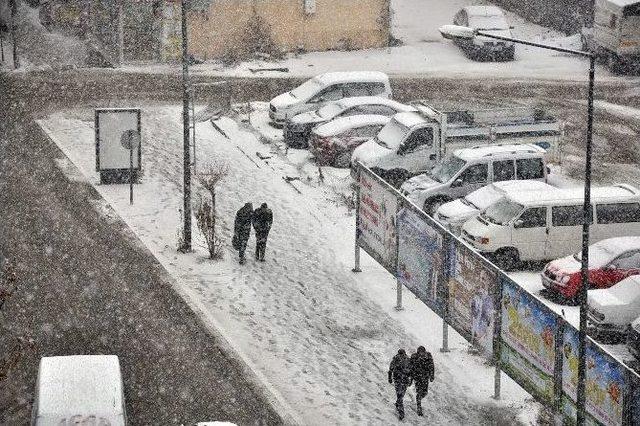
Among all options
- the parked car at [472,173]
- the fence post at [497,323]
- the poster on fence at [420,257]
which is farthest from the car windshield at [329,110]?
the fence post at [497,323]

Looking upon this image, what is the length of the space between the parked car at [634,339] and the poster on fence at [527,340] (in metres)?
2.52

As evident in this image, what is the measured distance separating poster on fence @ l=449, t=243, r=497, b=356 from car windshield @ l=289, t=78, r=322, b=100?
16.1m

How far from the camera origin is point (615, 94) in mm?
42281

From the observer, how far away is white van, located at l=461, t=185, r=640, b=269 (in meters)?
26.7

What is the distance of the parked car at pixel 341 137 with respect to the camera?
33.9m

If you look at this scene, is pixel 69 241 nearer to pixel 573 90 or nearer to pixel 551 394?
pixel 551 394

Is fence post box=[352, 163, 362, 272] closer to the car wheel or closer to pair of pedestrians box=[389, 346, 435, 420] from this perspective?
the car wheel

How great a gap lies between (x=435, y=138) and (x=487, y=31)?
605 inches

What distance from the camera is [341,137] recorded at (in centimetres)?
3409

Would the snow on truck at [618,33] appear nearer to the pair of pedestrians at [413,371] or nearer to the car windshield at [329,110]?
the car windshield at [329,110]

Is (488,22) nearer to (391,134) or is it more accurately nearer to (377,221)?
(391,134)

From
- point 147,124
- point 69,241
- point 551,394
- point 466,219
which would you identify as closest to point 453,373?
point 551,394

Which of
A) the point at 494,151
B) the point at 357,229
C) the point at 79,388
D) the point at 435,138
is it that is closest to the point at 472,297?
the point at 357,229

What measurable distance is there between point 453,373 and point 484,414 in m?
1.60
